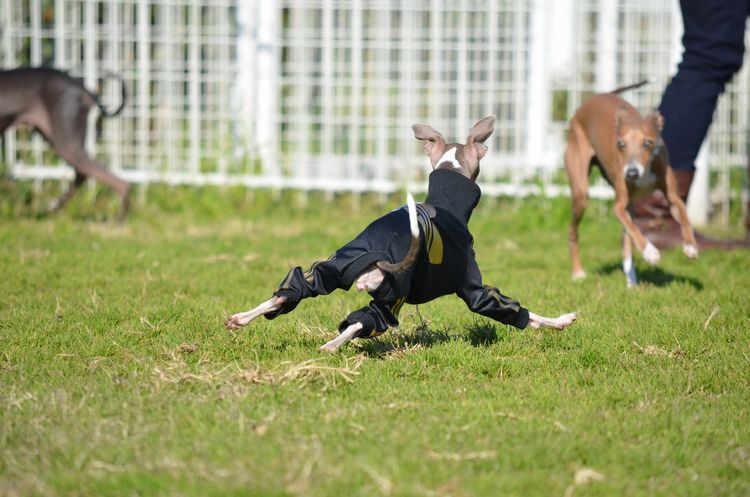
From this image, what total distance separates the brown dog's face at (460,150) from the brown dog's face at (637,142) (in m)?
1.58

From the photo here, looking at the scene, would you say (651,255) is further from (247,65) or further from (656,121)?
(247,65)

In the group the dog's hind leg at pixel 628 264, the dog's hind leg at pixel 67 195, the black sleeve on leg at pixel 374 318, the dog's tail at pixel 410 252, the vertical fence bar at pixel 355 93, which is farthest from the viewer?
the vertical fence bar at pixel 355 93

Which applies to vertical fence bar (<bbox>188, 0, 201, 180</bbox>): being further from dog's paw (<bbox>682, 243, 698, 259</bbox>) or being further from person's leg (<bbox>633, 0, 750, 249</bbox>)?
dog's paw (<bbox>682, 243, 698, 259</bbox>)

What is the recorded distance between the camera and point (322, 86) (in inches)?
357

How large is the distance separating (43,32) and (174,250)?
3341 millimetres

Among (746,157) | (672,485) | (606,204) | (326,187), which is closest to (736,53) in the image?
(606,204)

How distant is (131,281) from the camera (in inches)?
217

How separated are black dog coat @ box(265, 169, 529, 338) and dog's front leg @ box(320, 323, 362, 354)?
2 cm

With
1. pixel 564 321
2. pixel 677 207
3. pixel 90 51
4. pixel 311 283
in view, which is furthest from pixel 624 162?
pixel 90 51

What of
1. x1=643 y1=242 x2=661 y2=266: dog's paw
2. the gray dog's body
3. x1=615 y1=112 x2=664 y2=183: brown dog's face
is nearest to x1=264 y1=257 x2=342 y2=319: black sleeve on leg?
x1=643 y1=242 x2=661 y2=266: dog's paw

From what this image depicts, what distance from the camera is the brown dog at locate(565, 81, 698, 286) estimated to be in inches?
211

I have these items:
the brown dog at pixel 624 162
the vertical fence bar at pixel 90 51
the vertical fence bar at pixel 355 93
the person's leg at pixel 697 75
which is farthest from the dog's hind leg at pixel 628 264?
the vertical fence bar at pixel 90 51

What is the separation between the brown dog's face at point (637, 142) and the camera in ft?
17.5

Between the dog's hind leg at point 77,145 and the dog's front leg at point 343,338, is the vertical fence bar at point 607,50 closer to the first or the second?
the dog's hind leg at point 77,145
